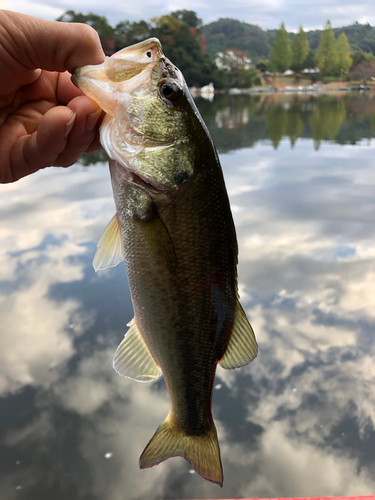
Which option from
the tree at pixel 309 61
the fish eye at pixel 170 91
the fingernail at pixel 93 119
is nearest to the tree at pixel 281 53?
the tree at pixel 309 61

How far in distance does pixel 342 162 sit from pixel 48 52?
10.4 meters

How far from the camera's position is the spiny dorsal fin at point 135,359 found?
1.30m

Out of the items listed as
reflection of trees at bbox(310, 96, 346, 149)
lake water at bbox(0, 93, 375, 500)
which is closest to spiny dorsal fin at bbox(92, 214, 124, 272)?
lake water at bbox(0, 93, 375, 500)

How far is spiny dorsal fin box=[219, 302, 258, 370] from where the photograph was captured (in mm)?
1297

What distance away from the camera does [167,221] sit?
3.73 ft

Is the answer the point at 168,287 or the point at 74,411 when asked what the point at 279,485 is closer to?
the point at 74,411

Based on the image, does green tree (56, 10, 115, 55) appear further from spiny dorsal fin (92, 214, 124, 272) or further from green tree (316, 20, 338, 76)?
green tree (316, 20, 338, 76)

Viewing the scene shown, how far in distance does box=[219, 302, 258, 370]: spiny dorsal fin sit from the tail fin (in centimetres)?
25

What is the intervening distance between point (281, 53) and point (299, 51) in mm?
2765

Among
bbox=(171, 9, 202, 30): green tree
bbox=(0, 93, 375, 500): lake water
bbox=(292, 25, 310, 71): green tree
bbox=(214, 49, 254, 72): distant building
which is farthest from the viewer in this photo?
bbox=(292, 25, 310, 71): green tree

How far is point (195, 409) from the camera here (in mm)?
1323

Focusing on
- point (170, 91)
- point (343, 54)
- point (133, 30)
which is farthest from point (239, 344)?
point (343, 54)

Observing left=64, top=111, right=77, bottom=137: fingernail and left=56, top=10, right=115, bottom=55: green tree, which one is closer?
left=64, top=111, right=77, bottom=137: fingernail

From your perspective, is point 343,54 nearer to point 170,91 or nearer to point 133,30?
point 133,30
